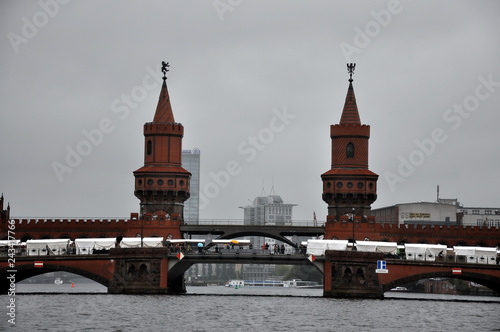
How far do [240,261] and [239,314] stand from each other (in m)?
28.7

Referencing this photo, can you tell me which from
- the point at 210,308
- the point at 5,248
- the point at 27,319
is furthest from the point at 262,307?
the point at 5,248

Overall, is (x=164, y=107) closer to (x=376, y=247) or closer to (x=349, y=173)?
(x=349, y=173)

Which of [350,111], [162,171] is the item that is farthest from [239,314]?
[350,111]

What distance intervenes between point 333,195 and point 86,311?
183 ft

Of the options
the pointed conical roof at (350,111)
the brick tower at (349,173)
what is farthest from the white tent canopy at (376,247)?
the pointed conical roof at (350,111)

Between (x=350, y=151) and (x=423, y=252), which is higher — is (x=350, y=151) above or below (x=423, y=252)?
above

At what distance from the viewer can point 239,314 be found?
106 m

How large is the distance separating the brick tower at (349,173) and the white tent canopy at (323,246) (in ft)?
55.9

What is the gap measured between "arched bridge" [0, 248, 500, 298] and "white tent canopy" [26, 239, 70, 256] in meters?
2.49

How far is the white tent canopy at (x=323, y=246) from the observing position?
13562 cm

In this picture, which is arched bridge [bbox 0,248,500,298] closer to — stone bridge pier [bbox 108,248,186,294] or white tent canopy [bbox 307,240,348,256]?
stone bridge pier [bbox 108,248,186,294]

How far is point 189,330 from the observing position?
8981 centimetres

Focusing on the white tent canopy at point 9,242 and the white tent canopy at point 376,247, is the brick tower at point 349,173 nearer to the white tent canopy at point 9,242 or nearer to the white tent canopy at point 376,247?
the white tent canopy at point 376,247

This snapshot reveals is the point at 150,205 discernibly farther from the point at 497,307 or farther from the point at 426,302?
the point at 497,307
